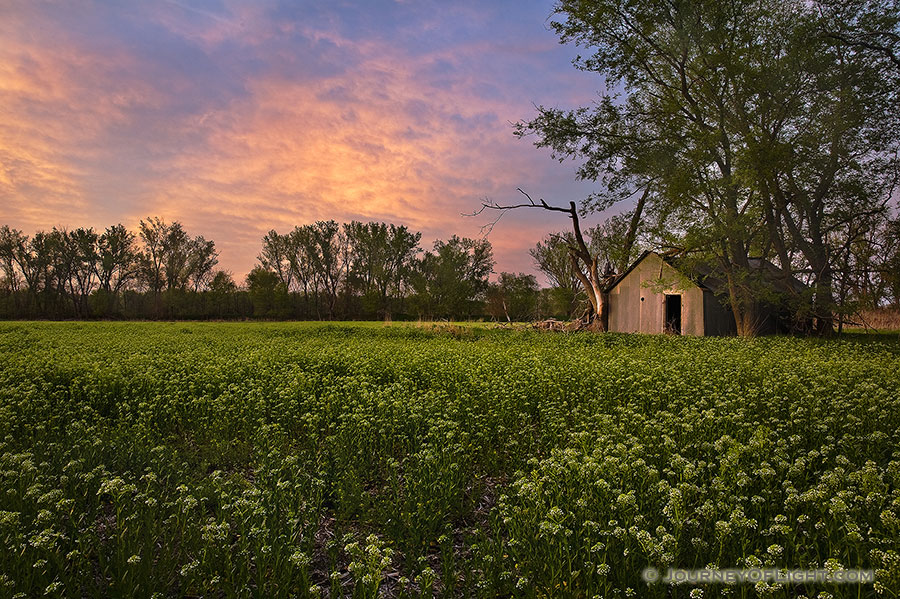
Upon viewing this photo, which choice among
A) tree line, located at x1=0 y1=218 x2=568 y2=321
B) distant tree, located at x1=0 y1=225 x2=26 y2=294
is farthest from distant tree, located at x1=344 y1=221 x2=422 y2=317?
distant tree, located at x1=0 y1=225 x2=26 y2=294

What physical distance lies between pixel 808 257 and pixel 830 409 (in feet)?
66.3

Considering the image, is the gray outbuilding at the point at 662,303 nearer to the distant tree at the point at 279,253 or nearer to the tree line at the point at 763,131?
the tree line at the point at 763,131

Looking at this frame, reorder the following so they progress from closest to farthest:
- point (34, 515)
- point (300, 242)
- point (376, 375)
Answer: point (34, 515) < point (376, 375) < point (300, 242)

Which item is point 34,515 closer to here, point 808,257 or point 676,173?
point 676,173

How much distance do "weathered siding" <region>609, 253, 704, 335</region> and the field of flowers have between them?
19034mm

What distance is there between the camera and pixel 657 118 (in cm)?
2803

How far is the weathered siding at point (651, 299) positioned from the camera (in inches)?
1211

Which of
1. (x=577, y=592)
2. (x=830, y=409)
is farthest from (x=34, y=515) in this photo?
(x=830, y=409)

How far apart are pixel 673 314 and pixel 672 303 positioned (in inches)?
32.1

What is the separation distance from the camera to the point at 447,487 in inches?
212

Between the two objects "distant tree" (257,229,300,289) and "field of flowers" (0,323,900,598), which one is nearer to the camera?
"field of flowers" (0,323,900,598)

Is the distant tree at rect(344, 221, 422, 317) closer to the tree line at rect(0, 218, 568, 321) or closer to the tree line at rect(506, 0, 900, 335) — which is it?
the tree line at rect(0, 218, 568, 321)

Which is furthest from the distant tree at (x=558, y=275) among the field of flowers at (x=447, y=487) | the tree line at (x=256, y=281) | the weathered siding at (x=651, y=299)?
the field of flowers at (x=447, y=487)

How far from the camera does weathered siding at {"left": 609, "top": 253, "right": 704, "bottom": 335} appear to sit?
30750 mm
